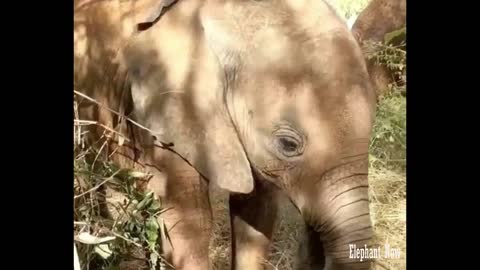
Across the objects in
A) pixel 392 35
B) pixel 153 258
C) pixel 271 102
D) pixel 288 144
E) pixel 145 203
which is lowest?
pixel 153 258

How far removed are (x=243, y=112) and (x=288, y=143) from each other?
139mm

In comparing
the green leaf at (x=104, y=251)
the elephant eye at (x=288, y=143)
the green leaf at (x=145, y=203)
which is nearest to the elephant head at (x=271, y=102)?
the elephant eye at (x=288, y=143)

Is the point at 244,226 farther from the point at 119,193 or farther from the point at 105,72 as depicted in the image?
the point at 105,72

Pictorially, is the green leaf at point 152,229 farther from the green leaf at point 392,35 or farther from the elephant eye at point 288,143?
the green leaf at point 392,35

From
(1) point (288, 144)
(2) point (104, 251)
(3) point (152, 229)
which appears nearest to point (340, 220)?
(1) point (288, 144)

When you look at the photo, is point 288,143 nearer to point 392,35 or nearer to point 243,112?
point 243,112

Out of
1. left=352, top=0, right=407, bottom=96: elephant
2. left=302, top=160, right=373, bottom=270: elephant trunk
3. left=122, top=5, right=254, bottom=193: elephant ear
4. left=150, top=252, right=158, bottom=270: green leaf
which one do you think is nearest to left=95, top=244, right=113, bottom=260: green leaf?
left=150, top=252, right=158, bottom=270: green leaf

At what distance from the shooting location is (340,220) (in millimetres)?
1863

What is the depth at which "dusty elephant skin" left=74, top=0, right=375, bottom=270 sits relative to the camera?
187cm

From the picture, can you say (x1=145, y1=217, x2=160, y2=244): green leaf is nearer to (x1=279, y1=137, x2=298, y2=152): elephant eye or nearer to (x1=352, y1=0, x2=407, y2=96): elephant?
(x1=279, y1=137, x2=298, y2=152): elephant eye

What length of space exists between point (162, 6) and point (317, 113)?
479mm

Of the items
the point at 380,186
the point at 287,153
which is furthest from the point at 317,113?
the point at 380,186

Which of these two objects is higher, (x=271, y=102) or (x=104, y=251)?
(x=271, y=102)

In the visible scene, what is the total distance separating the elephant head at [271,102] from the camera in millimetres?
1865
